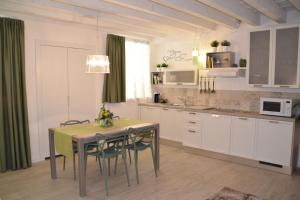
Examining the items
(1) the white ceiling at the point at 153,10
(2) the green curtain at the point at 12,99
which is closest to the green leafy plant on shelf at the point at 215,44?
(1) the white ceiling at the point at 153,10

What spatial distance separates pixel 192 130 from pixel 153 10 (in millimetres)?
2601

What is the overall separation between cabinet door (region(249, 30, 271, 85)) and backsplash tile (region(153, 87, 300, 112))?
41 centimetres

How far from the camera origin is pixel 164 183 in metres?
3.64

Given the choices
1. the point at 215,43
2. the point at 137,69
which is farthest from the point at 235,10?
the point at 137,69

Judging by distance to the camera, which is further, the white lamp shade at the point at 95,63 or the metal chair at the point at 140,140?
the metal chair at the point at 140,140

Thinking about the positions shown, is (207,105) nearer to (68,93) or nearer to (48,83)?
(68,93)

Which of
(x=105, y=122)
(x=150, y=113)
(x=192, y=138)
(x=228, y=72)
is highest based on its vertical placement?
(x=228, y=72)

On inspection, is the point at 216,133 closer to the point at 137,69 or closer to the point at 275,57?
the point at 275,57

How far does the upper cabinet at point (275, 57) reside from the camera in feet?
13.1

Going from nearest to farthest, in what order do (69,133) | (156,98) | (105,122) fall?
(69,133), (105,122), (156,98)

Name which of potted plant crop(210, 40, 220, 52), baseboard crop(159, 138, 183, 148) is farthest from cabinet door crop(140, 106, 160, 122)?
potted plant crop(210, 40, 220, 52)

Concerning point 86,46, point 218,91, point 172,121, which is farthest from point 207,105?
point 86,46

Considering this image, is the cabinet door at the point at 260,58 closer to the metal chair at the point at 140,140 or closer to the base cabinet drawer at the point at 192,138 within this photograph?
the base cabinet drawer at the point at 192,138

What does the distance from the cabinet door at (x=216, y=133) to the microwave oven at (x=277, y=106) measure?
66 cm
